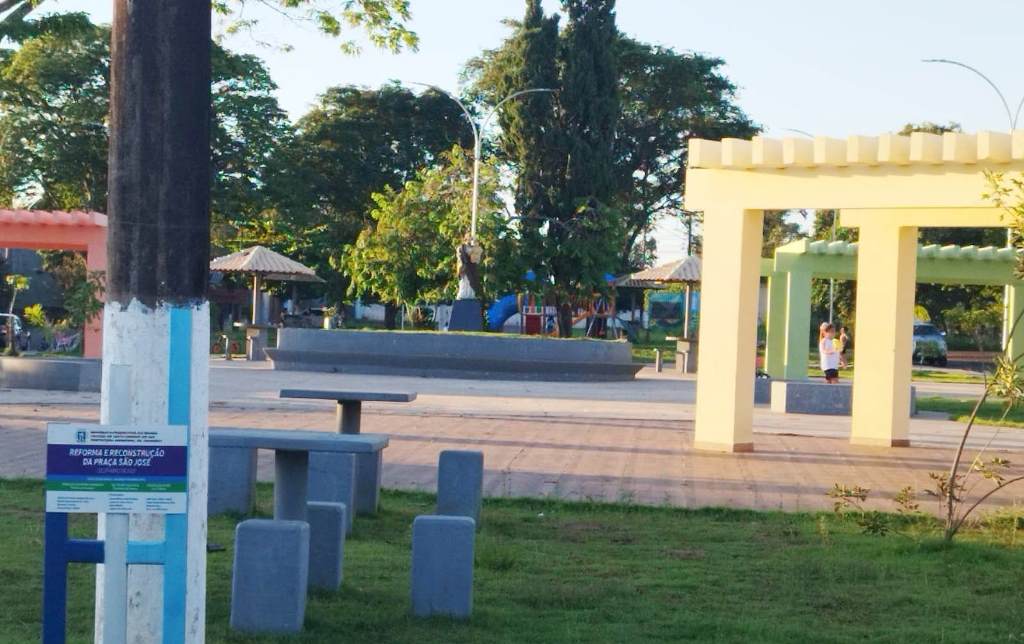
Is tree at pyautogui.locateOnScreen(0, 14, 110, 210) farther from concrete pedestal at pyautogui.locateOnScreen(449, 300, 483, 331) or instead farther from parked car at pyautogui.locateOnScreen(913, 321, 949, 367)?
parked car at pyautogui.locateOnScreen(913, 321, 949, 367)

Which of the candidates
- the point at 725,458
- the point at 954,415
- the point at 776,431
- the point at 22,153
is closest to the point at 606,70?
the point at 22,153

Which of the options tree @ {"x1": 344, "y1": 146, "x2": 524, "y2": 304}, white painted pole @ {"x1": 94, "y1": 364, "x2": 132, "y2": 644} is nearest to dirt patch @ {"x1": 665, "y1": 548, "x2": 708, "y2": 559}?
white painted pole @ {"x1": 94, "y1": 364, "x2": 132, "y2": 644}

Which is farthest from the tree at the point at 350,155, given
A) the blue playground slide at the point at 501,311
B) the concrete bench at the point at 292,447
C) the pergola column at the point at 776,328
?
the concrete bench at the point at 292,447

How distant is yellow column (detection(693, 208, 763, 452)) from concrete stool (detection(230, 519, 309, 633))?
10.0 m

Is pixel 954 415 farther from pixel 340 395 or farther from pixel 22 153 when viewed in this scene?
pixel 22 153

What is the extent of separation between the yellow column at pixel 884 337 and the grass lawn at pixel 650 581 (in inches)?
273

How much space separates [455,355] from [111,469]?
25427 millimetres

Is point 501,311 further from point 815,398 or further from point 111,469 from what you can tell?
point 111,469

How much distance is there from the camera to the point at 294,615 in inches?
255

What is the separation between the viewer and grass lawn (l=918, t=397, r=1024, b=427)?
22.6m

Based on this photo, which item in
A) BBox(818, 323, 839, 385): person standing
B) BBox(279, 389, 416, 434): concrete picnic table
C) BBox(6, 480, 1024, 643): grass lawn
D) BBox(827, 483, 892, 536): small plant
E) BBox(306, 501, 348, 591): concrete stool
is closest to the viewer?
BBox(6, 480, 1024, 643): grass lawn

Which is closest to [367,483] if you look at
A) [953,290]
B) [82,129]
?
[82,129]

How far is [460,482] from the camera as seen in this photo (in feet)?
31.6

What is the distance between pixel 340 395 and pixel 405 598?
3441 millimetres
